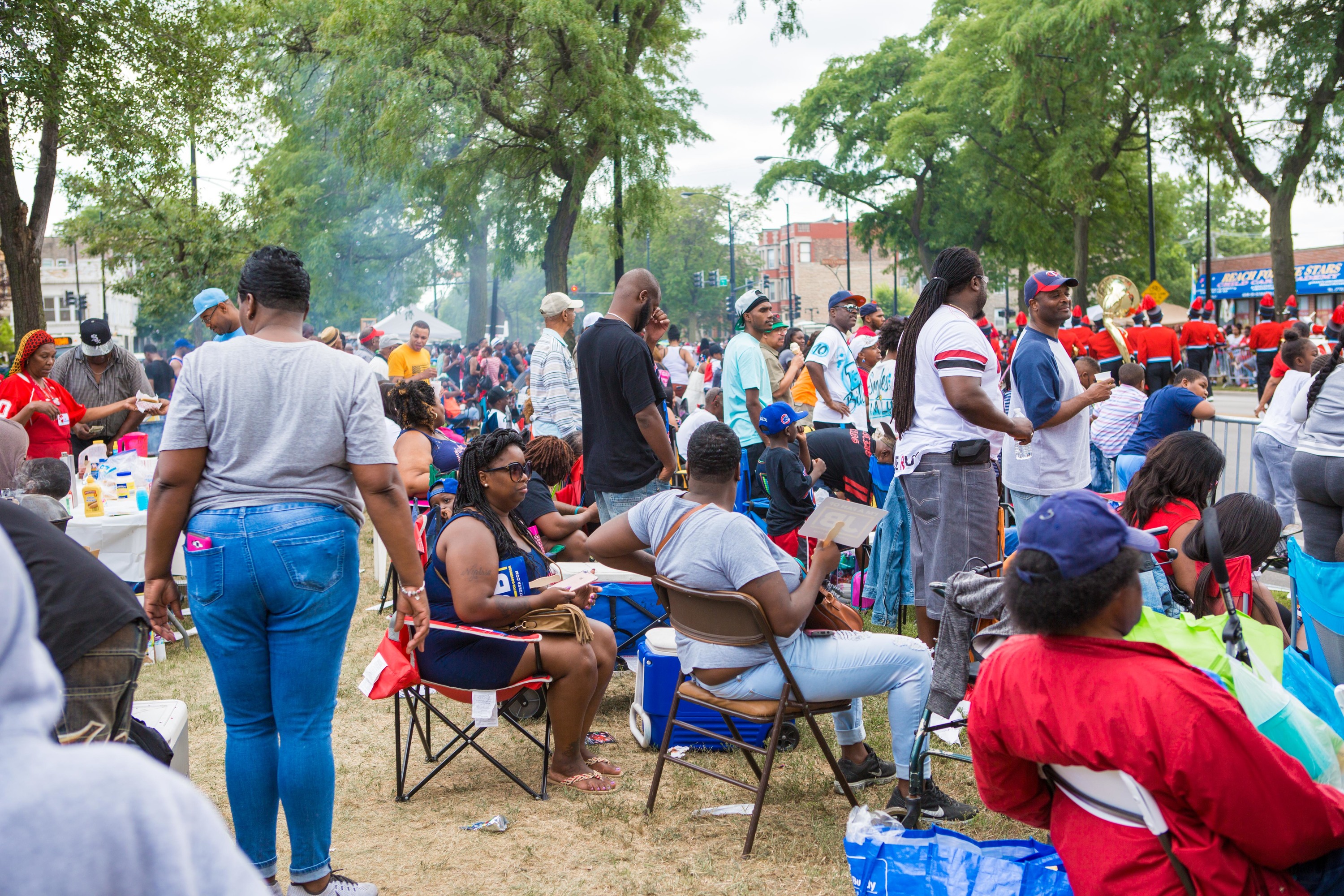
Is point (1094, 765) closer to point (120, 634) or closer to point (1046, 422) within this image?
point (120, 634)

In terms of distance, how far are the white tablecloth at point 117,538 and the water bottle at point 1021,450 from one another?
4859 mm

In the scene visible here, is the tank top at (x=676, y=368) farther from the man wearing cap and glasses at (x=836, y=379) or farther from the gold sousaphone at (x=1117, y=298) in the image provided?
the man wearing cap and glasses at (x=836, y=379)

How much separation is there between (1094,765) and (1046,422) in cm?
288

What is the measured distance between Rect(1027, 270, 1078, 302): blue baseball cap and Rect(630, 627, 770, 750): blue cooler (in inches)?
92.9

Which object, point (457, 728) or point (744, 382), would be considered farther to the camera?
point (744, 382)

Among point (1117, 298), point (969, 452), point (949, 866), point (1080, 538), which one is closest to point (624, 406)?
point (969, 452)

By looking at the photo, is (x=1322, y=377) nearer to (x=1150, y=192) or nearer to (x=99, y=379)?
(x=99, y=379)

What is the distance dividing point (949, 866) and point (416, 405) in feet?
14.5

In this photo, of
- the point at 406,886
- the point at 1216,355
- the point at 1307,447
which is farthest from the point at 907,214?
the point at 406,886

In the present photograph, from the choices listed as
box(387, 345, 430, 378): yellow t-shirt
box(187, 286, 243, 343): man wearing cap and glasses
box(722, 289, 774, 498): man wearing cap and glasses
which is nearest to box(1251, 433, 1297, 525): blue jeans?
box(722, 289, 774, 498): man wearing cap and glasses

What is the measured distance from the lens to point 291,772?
2980 mm

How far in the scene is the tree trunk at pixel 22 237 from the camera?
43.2ft

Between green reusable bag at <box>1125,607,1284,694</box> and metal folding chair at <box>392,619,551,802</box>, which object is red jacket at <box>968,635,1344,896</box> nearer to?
green reusable bag at <box>1125,607,1284,694</box>

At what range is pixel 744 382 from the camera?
698cm
